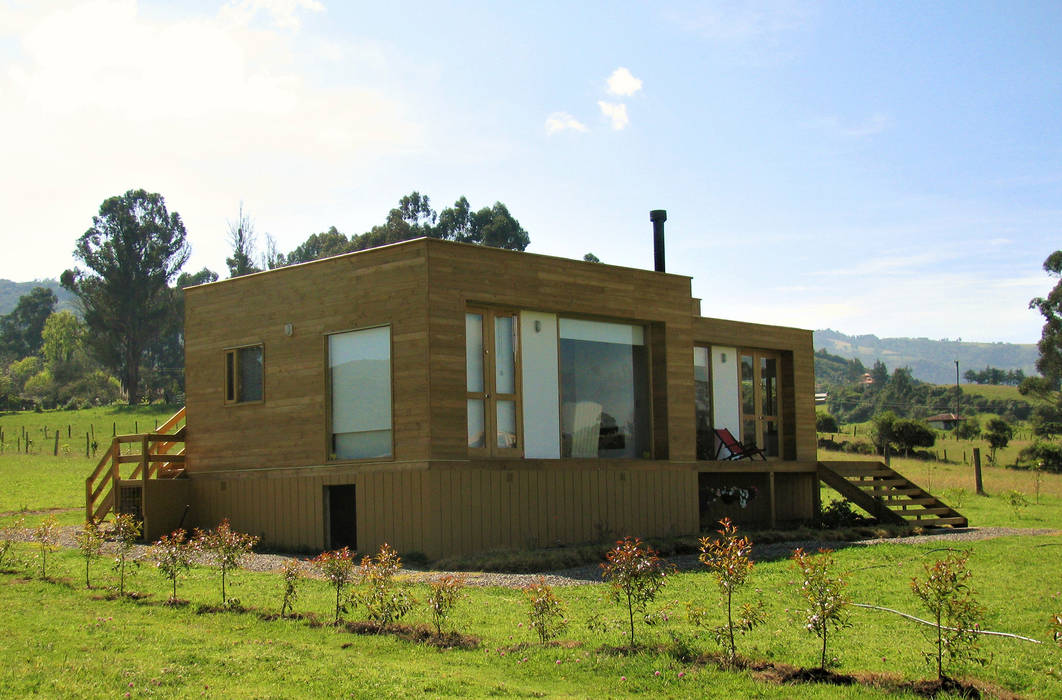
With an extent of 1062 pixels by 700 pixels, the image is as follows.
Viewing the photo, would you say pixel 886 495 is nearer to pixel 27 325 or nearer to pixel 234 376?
pixel 234 376

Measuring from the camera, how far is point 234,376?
1588 cm

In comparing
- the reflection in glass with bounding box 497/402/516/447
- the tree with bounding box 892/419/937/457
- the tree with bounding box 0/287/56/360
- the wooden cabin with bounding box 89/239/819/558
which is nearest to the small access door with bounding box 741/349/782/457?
the wooden cabin with bounding box 89/239/819/558

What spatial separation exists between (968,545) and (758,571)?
13.8 ft

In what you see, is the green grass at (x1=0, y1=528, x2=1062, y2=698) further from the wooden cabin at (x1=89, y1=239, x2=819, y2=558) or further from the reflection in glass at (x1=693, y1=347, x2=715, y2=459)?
the reflection in glass at (x1=693, y1=347, x2=715, y2=459)

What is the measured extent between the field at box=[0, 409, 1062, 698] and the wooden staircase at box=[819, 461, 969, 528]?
651 cm

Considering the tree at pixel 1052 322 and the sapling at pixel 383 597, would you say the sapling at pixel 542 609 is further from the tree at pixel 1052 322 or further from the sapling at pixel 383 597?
the tree at pixel 1052 322

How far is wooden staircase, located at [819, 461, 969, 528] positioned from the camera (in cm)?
1812

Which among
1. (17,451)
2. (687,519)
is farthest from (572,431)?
(17,451)

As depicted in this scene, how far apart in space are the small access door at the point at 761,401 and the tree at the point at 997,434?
99.1 ft

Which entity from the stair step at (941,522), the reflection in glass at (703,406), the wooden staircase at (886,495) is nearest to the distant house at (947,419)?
the wooden staircase at (886,495)

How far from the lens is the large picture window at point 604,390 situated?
50.3ft

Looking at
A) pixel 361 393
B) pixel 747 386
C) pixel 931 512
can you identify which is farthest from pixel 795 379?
pixel 361 393

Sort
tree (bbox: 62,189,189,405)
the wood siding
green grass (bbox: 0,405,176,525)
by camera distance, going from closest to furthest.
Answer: the wood siding → green grass (bbox: 0,405,176,525) → tree (bbox: 62,189,189,405)

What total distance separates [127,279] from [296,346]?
163 feet
